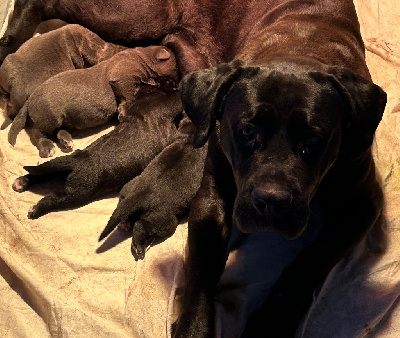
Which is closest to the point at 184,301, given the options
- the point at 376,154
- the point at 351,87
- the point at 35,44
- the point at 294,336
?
the point at 294,336

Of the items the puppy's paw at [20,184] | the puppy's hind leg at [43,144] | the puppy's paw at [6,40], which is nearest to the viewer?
the puppy's paw at [20,184]

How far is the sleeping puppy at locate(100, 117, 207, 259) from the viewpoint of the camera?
7.78 ft

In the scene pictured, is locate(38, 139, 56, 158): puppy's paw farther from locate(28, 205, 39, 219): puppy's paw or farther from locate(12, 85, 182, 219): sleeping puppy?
locate(28, 205, 39, 219): puppy's paw

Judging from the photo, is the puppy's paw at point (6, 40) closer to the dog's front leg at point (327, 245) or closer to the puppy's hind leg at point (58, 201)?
the puppy's hind leg at point (58, 201)

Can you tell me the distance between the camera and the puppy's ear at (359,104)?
1.97 metres

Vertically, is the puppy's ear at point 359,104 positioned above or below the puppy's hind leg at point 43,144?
above

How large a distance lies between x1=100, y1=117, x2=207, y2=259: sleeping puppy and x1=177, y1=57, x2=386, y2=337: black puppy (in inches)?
4.2

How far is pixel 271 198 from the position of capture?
5.97 feet

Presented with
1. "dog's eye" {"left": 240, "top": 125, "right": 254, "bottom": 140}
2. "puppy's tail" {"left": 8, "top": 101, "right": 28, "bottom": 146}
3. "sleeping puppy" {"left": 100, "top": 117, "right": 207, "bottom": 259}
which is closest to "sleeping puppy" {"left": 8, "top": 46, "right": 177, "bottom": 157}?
"puppy's tail" {"left": 8, "top": 101, "right": 28, "bottom": 146}

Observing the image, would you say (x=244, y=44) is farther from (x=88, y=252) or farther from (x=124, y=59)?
(x=88, y=252)

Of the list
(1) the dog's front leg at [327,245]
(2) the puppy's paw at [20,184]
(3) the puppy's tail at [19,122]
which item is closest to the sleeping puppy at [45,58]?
(3) the puppy's tail at [19,122]

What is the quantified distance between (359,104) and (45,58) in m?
1.59

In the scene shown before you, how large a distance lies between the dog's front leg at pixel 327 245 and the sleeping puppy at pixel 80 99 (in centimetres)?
107

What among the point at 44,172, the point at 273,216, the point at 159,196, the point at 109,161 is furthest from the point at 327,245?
the point at 44,172
